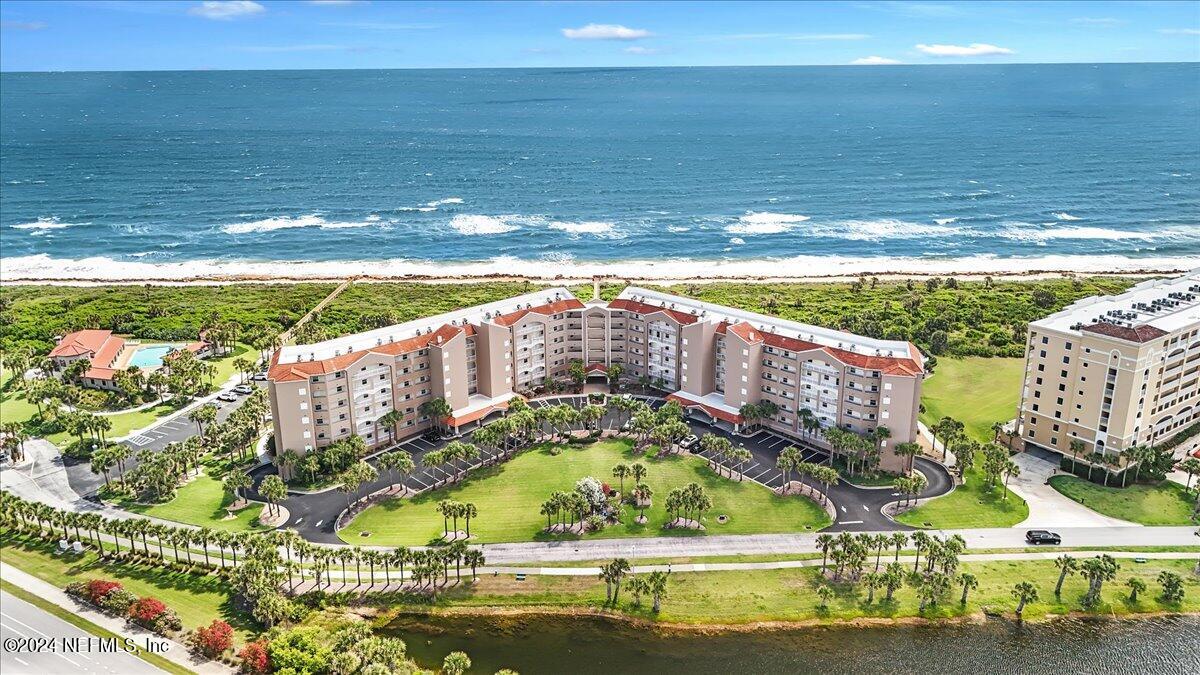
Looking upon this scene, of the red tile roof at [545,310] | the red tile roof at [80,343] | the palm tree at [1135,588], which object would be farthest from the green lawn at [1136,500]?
the red tile roof at [80,343]

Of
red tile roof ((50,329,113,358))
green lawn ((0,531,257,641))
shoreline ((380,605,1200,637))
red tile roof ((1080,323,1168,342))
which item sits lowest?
shoreline ((380,605,1200,637))

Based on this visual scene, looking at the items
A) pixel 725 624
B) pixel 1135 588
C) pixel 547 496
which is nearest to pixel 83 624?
pixel 547 496

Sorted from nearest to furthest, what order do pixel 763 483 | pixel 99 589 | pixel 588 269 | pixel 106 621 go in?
pixel 106 621 → pixel 99 589 → pixel 763 483 → pixel 588 269

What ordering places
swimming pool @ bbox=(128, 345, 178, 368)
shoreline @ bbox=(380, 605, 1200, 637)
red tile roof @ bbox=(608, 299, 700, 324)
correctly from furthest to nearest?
swimming pool @ bbox=(128, 345, 178, 368)
red tile roof @ bbox=(608, 299, 700, 324)
shoreline @ bbox=(380, 605, 1200, 637)

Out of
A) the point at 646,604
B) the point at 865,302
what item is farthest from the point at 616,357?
the point at 865,302

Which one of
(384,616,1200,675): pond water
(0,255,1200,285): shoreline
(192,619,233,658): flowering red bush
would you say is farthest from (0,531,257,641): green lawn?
(0,255,1200,285): shoreline

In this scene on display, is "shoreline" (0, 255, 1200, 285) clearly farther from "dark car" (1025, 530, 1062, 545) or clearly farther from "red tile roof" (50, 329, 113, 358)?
"dark car" (1025, 530, 1062, 545)

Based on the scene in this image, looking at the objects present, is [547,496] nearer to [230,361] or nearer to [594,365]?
[594,365]
